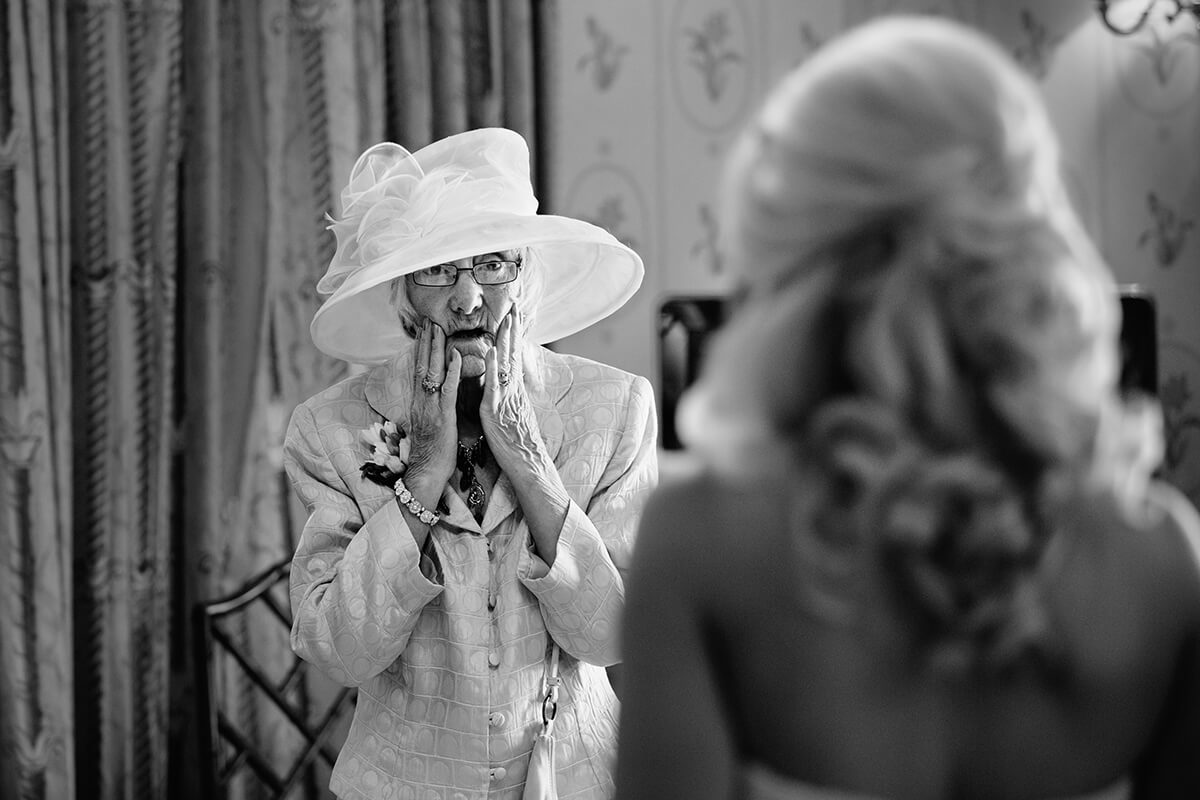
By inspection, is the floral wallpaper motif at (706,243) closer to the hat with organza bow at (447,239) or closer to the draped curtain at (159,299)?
the draped curtain at (159,299)

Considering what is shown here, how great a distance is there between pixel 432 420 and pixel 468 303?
0.16m

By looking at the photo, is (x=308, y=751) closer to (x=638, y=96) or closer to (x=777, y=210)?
(x=638, y=96)

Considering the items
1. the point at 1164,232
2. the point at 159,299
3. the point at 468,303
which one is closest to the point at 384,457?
the point at 468,303

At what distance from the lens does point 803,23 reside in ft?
10.2

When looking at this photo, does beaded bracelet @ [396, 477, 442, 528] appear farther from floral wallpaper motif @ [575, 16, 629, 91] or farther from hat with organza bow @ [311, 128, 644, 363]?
floral wallpaper motif @ [575, 16, 629, 91]

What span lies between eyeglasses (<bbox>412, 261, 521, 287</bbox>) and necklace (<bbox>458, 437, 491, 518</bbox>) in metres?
0.21

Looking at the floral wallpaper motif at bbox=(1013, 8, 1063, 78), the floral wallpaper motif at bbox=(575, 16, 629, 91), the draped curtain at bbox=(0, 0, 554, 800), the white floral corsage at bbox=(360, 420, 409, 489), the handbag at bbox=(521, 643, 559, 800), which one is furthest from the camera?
the floral wallpaper motif at bbox=(1013, 8, 1063, 78)

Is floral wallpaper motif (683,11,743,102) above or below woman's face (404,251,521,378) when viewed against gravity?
above

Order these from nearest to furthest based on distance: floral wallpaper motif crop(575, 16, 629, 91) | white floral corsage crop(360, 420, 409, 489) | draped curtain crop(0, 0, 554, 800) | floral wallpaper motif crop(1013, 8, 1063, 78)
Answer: white floral corsage crop(360, 420, 409, 489)
draped curtain crop(0, 0, 554, 800)
floral wallpaper motif crop(575, 16, 629, 91)
floral wallpaper motif crop(1013, 8, 1063, 78)

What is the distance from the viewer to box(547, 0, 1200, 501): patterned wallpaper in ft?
9.61

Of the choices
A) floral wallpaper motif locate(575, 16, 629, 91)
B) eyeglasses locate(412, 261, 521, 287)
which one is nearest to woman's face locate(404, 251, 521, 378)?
eyeglasses locate(412, 261, 521, 287)

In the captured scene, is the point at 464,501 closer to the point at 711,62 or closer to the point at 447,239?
the point at 447,239

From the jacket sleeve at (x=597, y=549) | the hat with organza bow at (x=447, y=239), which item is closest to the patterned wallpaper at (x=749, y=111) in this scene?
the hat with organza bow at (x=447, y=239)

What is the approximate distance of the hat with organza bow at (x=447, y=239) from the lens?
60.6 inches
